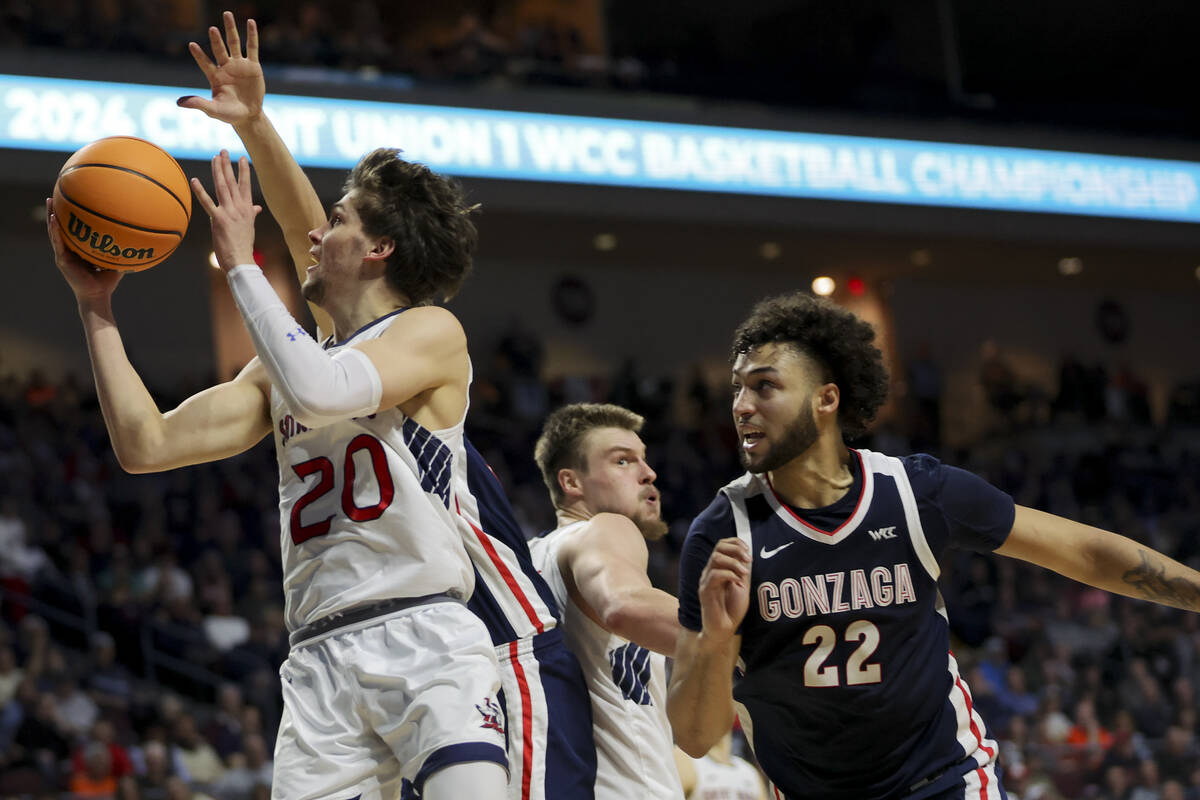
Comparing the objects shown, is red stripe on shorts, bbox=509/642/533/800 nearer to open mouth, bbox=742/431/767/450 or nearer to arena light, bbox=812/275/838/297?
open mouth, bbox=742/431/767/450

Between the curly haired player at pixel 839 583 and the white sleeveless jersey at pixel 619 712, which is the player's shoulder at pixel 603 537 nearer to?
the white sleeveless jersey at pixel 619 712

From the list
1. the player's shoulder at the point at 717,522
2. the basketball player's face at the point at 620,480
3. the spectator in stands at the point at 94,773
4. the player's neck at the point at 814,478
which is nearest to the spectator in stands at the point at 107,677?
the spectator in stands at the point at 94,773

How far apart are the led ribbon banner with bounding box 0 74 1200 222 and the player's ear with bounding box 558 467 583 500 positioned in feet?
32.9

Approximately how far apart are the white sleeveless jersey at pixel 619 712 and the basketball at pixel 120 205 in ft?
4.54

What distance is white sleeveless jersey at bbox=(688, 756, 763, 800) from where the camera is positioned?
591 centimetres

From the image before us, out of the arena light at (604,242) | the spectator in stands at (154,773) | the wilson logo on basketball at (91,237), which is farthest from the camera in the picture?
the arena light at (604,242)

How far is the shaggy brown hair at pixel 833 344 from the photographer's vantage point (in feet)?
10.6

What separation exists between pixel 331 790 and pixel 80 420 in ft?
35.9

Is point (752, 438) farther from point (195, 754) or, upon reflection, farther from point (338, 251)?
point (195, 754)

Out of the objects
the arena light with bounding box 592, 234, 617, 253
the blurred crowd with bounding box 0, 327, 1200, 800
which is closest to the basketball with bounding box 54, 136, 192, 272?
the blurred crowd with bounding box 0, 327, 1200, 800

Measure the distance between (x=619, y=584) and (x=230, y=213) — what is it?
133 centimetres

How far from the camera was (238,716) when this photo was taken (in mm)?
9195

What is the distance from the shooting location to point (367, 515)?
3.06 metres

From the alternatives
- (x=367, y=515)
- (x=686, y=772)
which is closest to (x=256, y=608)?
(x=686, y=772)
